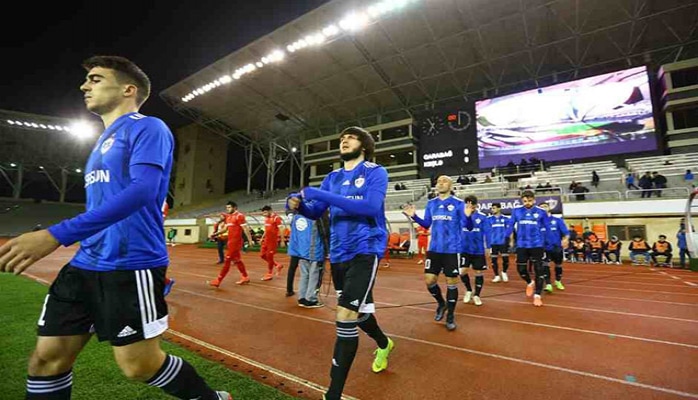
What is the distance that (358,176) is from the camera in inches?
106

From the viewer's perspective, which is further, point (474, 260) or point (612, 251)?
point (612, 251)

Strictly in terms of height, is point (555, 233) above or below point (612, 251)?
above

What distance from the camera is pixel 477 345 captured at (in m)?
3.78

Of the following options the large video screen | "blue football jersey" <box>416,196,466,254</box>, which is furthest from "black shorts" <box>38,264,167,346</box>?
the large video screen

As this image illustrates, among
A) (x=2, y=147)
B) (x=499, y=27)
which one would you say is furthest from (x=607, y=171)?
(x=2, y=147)

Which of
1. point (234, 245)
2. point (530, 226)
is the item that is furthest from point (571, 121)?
point (234, 245)

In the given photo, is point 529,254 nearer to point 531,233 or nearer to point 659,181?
point 531,233

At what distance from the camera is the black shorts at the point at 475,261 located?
21.6 feet

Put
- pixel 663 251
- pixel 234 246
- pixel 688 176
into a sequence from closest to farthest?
pixel 234 246 → pixel 663 251 → pixel 688 176

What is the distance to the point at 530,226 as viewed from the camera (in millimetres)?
6551

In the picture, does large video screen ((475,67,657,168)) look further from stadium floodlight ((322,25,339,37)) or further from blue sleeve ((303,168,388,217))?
blue sleeve ((303,168,388,217))

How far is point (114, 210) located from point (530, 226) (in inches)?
276

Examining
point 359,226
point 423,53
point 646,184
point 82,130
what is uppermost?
point 423,53

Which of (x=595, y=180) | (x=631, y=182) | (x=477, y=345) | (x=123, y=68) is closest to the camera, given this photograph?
(x=123, y=68)
